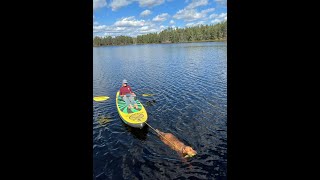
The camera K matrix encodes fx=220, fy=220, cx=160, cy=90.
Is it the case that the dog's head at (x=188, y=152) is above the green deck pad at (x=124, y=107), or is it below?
below

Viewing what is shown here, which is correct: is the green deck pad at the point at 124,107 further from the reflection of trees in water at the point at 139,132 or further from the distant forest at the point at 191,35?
the distant forest at the point at 191,35

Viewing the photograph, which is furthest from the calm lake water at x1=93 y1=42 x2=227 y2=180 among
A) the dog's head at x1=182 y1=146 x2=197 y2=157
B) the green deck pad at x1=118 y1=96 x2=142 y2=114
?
the green deck pad at x1=118 y1=96 x2=142 y2=114

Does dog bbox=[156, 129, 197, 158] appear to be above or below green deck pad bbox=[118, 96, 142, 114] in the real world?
below

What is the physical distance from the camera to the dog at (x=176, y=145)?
14.5 metres

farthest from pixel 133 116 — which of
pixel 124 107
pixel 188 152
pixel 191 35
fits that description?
pixel 191 35

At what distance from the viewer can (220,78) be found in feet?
121

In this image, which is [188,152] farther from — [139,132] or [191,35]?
[191,35]

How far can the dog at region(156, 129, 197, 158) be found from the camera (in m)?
14.5

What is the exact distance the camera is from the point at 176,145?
15.7m

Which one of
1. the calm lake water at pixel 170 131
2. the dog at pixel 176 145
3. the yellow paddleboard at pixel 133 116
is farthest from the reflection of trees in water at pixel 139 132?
the dog at pixel 176 145

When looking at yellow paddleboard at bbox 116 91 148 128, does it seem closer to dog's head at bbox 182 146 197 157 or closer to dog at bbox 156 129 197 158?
dog at bbox 156 129 197 158
